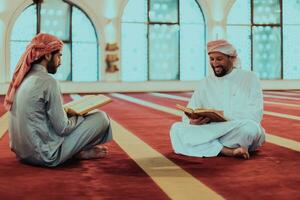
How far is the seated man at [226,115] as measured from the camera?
14.3 feet

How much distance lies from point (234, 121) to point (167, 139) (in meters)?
1.29

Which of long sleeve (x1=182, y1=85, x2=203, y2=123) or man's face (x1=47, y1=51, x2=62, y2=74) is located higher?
man's face (x1=47, y1=51, x2=62, y2=74)

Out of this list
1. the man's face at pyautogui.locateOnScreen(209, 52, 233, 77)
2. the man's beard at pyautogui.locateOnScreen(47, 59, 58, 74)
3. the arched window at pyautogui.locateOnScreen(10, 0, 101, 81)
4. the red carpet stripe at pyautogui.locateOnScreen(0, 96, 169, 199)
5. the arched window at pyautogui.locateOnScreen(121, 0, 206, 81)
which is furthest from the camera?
the arched window at pyautogui.locateOnScreen(121, 0, 206, 81)

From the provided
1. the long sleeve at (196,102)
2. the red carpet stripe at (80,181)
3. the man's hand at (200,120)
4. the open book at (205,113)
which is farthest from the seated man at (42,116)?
the long sleeve at (196,102)

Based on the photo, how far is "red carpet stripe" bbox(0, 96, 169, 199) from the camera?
3.13m

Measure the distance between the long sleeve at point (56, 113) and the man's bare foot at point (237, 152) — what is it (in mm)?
1257

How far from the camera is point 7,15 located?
14.9 metres

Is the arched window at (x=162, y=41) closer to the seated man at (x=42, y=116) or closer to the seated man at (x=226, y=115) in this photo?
the seated man at (x=226, y=115)

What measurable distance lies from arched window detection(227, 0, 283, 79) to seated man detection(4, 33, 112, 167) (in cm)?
1312

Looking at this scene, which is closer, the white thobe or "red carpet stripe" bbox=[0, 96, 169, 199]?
"red carpet stripe" bbox=[0, 96, 169, 199]

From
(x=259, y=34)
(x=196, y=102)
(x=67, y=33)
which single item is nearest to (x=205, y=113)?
(x=196, y=102)

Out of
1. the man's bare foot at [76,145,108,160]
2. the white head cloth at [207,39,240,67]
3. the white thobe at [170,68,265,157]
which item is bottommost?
the man's bare foot at [76,145,108,160]

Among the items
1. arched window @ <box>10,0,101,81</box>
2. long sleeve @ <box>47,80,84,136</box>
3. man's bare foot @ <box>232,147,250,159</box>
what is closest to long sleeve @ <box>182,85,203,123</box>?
man's bare foot @ <box>232,147,250,159</box>

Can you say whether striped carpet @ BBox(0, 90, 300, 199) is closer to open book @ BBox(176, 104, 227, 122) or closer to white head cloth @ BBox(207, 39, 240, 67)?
open book @ BBox(176, 104, 227, 122)
